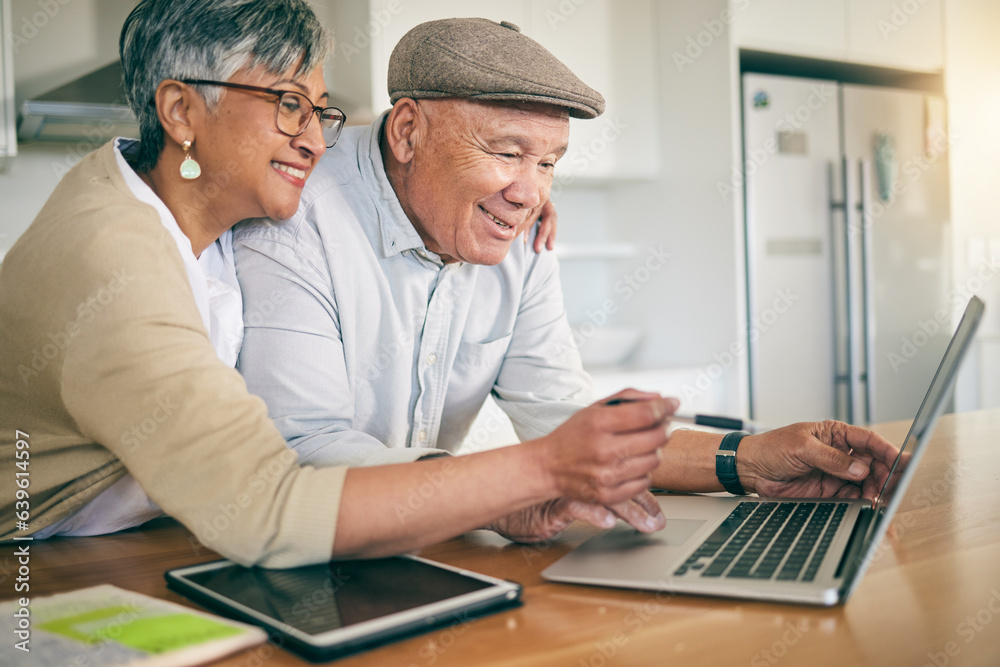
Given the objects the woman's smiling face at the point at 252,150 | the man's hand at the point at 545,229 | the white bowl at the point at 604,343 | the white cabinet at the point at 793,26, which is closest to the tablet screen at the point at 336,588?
the woman's smiling face at the point at 252,150

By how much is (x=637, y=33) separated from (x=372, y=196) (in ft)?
8.24

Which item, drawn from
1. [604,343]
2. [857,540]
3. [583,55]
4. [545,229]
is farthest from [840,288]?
[857,540]

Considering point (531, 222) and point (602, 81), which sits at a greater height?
point (602, 81)

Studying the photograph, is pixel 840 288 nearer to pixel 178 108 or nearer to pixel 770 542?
pixel 770 542

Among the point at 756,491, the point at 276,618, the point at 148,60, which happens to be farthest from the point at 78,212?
the point at 756,491

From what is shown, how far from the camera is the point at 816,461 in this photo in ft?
3.52

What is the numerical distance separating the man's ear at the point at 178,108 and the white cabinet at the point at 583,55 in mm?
1792

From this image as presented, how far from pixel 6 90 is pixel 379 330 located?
178cm

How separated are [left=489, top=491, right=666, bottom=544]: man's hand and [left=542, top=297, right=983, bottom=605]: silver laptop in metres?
0.02

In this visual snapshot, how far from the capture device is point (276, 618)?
653 millimetres

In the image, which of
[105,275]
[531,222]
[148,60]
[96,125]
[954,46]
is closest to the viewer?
[105,275]

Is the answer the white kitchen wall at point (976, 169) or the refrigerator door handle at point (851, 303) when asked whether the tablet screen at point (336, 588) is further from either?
the white kitchen wall at point (976, 169)

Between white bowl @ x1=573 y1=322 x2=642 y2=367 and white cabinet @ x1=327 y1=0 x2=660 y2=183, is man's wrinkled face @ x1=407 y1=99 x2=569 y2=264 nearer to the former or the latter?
white cabinet @ x1=327 y1=0 x2=660 y2=183

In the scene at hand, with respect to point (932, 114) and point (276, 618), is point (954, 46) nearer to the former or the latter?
point (932, 114)
